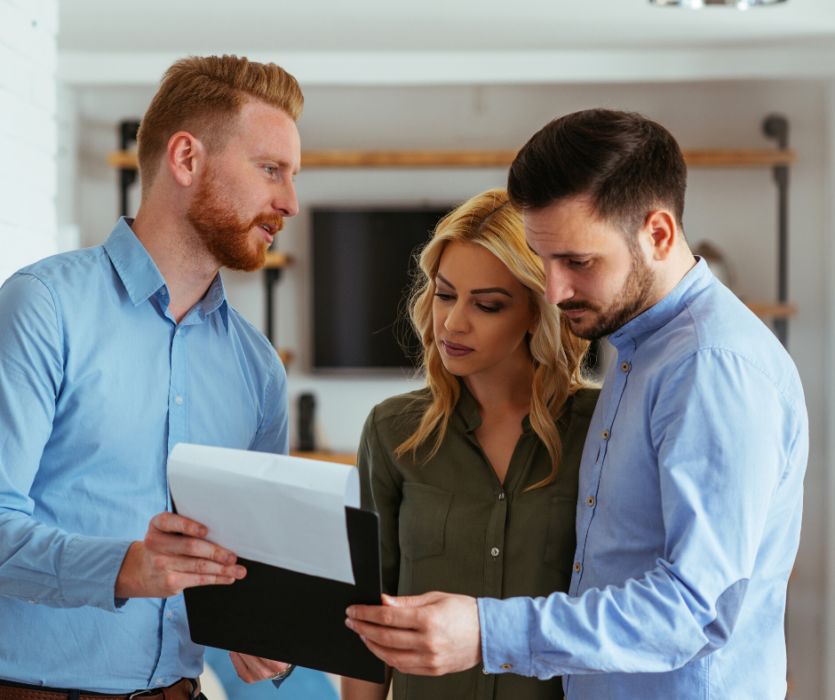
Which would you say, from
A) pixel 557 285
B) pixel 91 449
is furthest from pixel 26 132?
pixel 557 285

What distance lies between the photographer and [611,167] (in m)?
0.99

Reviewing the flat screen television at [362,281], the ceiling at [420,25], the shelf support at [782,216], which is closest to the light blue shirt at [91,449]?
the ceiling at [420,25]

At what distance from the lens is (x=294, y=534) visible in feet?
2.92

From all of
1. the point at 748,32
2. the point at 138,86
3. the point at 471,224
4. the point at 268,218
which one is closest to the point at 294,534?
the point at 268,218

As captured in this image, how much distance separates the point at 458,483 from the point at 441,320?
0.96 feet

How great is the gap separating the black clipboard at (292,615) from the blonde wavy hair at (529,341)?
46 centimetres

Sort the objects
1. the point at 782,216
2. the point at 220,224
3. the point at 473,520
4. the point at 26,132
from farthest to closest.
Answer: the point at 782,216 < the point at 26,132 < the point at 473,520 < the point at 220,224

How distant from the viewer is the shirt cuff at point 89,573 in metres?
0.96

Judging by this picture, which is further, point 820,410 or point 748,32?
point 820,410

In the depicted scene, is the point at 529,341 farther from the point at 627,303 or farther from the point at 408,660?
the point at 408,660

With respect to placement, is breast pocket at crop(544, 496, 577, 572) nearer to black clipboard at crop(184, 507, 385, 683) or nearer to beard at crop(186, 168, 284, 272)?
black clipboard at crop(184, 507, 385, 683)

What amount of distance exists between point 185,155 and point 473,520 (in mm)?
758

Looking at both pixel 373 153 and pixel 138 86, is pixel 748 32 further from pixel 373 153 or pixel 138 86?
pixel 138 86

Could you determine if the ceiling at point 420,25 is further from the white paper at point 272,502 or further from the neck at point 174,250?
the white paper at point 272,502
